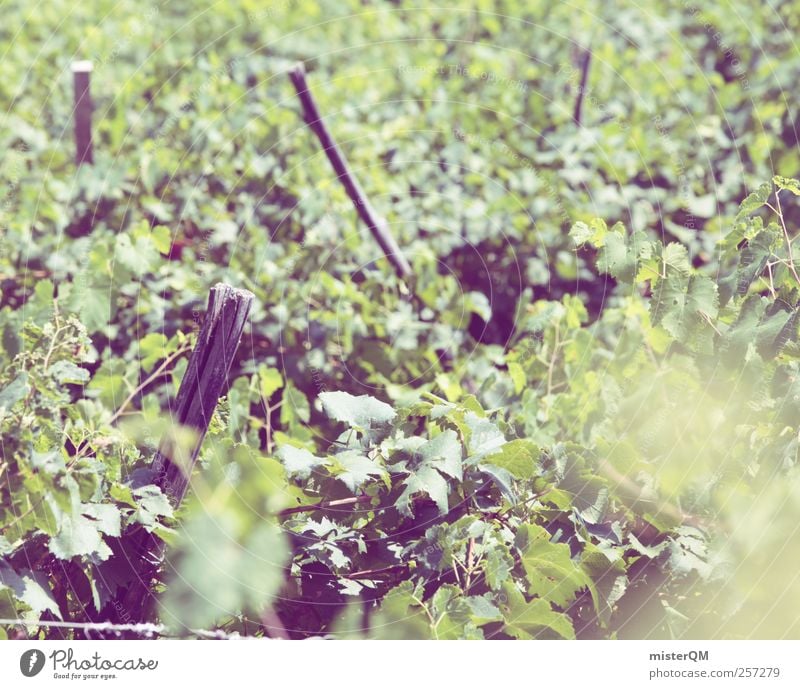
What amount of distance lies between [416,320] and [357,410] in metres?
0.89

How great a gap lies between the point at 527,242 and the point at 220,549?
1.50 m

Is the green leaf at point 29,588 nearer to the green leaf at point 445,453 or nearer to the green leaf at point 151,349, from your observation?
the green leaf at point 445,453

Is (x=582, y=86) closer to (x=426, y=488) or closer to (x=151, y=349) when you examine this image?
(x=151, y=349)

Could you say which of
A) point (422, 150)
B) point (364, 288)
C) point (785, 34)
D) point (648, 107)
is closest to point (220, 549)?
point (364, 288)

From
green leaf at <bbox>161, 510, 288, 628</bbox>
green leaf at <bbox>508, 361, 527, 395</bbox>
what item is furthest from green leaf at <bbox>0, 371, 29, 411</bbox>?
green leaf at <bbox>508, 361, 527, 395</bbox>

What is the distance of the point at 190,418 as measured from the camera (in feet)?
4.11

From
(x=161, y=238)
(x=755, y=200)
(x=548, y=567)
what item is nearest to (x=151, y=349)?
(x=161, y=238)

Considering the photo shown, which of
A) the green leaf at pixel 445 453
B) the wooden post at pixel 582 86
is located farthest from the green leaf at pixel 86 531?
the wooden post at pixel 582 86

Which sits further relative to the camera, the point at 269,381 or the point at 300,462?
the point at 269,381

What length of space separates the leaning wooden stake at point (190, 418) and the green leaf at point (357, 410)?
153mm

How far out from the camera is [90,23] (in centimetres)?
358
